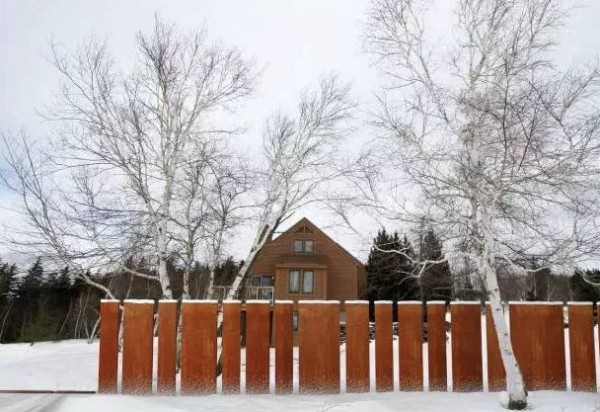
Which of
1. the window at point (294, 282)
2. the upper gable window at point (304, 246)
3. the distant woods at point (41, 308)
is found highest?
the upper gable window at point (304, 246)

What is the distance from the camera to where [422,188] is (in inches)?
373

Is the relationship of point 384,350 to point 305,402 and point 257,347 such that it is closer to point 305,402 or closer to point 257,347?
point 305,402

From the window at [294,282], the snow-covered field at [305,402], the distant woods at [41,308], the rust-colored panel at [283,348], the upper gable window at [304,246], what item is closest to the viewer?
the snow-covered field at [305,402]

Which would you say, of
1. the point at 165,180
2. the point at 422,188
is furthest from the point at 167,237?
the point at 422,188

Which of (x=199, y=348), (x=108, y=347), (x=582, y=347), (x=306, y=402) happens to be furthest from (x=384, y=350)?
(x=108, y=347)

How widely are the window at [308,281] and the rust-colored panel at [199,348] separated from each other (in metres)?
19.9

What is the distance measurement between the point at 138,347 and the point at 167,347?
48 centimetres

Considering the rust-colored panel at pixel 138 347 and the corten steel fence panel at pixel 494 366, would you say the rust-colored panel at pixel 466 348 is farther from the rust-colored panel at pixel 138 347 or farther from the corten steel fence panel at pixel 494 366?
the rust-colored panel at pixel 138 347

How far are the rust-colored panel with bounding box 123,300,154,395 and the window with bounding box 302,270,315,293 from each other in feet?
65.9

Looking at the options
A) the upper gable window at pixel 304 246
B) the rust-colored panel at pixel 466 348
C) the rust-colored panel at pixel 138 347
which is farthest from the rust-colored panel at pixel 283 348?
the upper gable window at pixel 304 246

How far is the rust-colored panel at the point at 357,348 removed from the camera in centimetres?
936

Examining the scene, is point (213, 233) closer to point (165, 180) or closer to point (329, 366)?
point (165, 180)

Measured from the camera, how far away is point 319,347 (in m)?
9.43

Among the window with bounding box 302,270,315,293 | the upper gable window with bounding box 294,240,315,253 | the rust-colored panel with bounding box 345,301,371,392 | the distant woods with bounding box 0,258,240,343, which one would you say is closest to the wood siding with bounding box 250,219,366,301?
the upper gable window with bounding box 294,240,315,253
